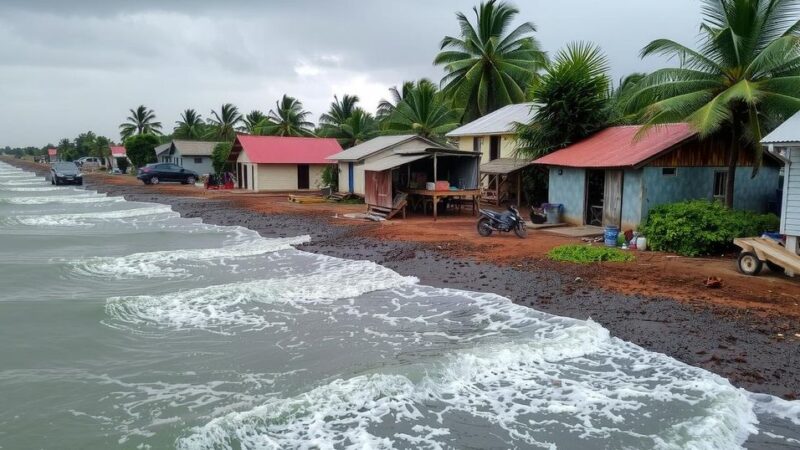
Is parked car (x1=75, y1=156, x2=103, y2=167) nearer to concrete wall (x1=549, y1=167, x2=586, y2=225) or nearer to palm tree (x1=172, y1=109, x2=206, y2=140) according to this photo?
palm tree (x1=172, y1=109, x2=206, y2=140)

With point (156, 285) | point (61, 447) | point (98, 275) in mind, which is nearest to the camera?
point (61, 447)

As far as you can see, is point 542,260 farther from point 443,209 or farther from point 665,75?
point 443,209

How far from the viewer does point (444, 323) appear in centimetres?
891

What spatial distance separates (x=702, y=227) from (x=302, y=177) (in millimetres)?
29641

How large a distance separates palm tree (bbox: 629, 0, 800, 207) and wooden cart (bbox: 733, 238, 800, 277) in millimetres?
2695

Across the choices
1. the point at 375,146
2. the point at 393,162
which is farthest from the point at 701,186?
the point at 375,146

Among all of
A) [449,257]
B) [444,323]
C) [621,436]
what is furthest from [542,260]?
[621,436]

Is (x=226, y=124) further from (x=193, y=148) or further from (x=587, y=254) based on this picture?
(x=587, y=254)

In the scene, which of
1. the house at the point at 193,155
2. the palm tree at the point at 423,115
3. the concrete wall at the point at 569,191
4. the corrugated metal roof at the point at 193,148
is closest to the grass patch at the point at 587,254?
the concrete wall at the point at 569,191

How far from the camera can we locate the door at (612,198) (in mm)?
16359

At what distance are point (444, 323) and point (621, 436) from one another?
12.6 ft

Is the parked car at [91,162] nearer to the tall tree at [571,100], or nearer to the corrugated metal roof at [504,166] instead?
the corrugated metal roof at [504,166]

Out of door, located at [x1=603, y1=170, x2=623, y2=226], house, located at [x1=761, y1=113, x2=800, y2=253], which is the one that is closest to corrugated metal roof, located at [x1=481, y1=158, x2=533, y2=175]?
door, located at [x1=603, y1=170, x2=623, y2=226]

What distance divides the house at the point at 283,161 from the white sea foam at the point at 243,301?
2635 cm
